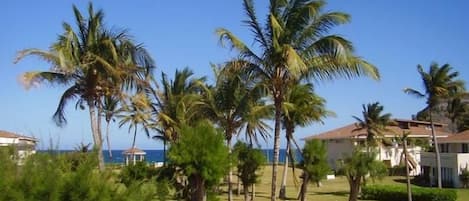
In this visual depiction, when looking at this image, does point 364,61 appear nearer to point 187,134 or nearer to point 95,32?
point 187,134

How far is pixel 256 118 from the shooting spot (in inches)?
1326

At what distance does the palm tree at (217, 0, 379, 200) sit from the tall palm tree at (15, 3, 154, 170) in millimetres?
5790

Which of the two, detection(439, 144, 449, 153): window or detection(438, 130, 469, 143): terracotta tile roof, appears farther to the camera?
detection(439, 144, 449, 153): window

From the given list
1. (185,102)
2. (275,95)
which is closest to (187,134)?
(275,95)

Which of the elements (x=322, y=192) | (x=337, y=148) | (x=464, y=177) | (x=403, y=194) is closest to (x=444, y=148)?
(x=464, y=177)

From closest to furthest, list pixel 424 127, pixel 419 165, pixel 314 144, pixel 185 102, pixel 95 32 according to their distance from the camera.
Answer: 1. pixel 95 32
2. pixel 185 102
3. pixel 314 144
4. pixel 419 165
5. pixel 424 127

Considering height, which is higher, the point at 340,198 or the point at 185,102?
the point at 185,102

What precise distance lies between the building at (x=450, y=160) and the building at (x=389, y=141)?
426 cm

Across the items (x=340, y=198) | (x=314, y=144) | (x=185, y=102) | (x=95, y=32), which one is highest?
(x=95, y=32)

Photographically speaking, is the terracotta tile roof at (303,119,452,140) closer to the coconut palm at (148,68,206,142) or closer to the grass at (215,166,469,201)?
the grass at (215,166,469,201)

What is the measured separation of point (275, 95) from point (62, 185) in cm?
1354

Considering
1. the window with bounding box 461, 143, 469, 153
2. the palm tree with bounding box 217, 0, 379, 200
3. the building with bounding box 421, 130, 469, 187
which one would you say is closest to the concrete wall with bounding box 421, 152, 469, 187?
the building with bounding box 421, 130, 469, 187

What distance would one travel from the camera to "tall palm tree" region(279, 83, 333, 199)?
37.4 meters

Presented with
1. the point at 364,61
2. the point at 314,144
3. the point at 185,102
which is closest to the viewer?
the point at 364,61
